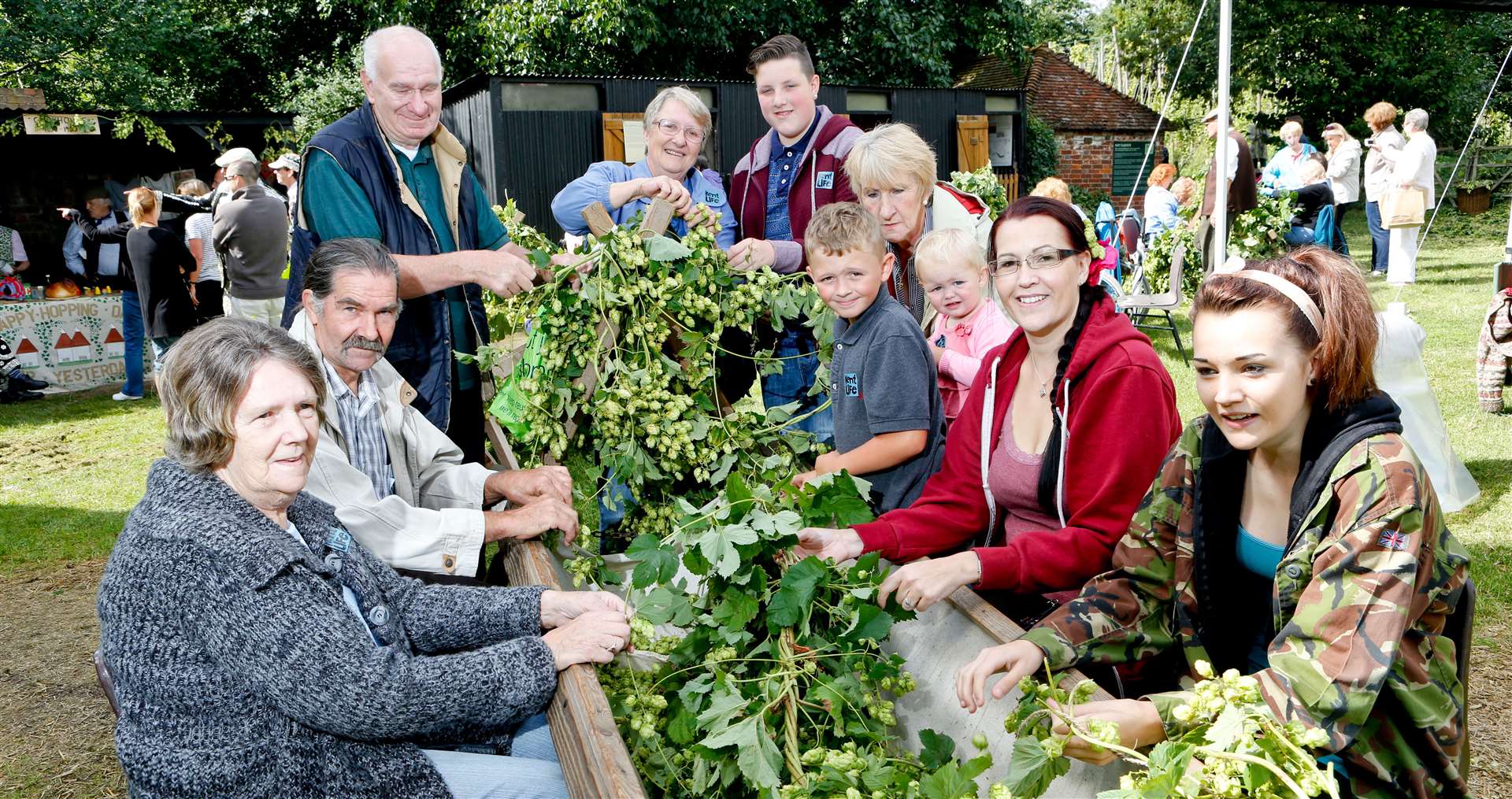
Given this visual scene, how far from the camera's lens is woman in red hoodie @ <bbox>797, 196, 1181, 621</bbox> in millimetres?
2277

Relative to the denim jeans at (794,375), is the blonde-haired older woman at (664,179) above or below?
above

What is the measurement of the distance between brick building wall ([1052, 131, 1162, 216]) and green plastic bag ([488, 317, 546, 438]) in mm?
23863

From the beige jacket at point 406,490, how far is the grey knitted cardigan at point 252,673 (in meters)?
0.50

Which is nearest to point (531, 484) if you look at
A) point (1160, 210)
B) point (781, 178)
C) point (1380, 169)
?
point (781, 178)

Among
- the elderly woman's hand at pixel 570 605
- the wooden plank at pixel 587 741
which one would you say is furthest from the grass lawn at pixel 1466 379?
the elderly woman's hand at pixel 570 605

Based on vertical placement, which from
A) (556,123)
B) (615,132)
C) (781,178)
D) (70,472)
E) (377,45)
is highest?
(556,123)

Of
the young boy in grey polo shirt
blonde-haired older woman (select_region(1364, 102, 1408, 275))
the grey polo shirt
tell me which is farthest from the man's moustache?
blonde-haired older woman (select_region(1364, 102, 1408, 275))

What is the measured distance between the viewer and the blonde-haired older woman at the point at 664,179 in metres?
3.22

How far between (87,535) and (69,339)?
5137mm

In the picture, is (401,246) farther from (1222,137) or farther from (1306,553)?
(1222,137)

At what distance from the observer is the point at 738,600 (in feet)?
6.99

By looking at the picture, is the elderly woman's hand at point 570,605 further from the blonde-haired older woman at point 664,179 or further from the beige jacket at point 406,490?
the blonde-haired older woman at point 664,179

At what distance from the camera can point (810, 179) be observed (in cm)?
386

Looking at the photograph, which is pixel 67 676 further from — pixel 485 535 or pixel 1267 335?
pixel 1267 335
